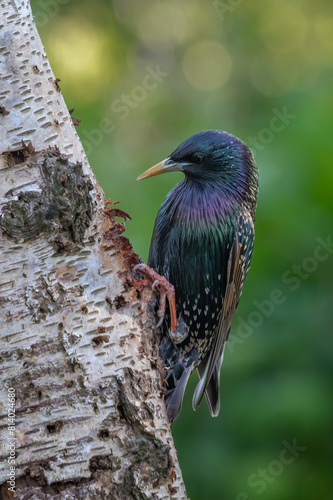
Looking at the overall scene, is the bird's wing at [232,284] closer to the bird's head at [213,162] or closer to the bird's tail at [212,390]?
the bird's tail at [212,390]

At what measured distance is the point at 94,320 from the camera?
180 cm

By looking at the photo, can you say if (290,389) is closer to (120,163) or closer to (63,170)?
(120,163)

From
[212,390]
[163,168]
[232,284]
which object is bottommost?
[212,390]

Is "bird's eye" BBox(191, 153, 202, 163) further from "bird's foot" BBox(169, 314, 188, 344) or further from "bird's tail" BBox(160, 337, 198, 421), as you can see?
"bird's tail" BBox(160, 337, 198, 421)

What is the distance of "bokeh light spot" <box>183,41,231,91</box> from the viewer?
4411 mm

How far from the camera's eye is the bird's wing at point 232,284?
287 centimetres

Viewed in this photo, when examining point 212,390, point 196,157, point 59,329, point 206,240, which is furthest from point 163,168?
point 59,329

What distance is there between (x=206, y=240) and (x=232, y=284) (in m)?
0.24

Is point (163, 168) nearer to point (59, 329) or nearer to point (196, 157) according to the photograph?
point (196, 157)

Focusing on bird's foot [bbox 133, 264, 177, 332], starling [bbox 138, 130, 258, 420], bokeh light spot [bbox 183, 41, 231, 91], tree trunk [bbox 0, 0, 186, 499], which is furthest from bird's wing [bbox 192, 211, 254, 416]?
bokeh light spot [bbox 183, 41, 231, 91]

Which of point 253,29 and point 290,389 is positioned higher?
point 253,29

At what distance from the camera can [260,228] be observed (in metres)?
3.24

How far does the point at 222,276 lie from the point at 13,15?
59.8 inches

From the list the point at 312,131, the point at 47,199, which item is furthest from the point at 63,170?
the point at 312,131
